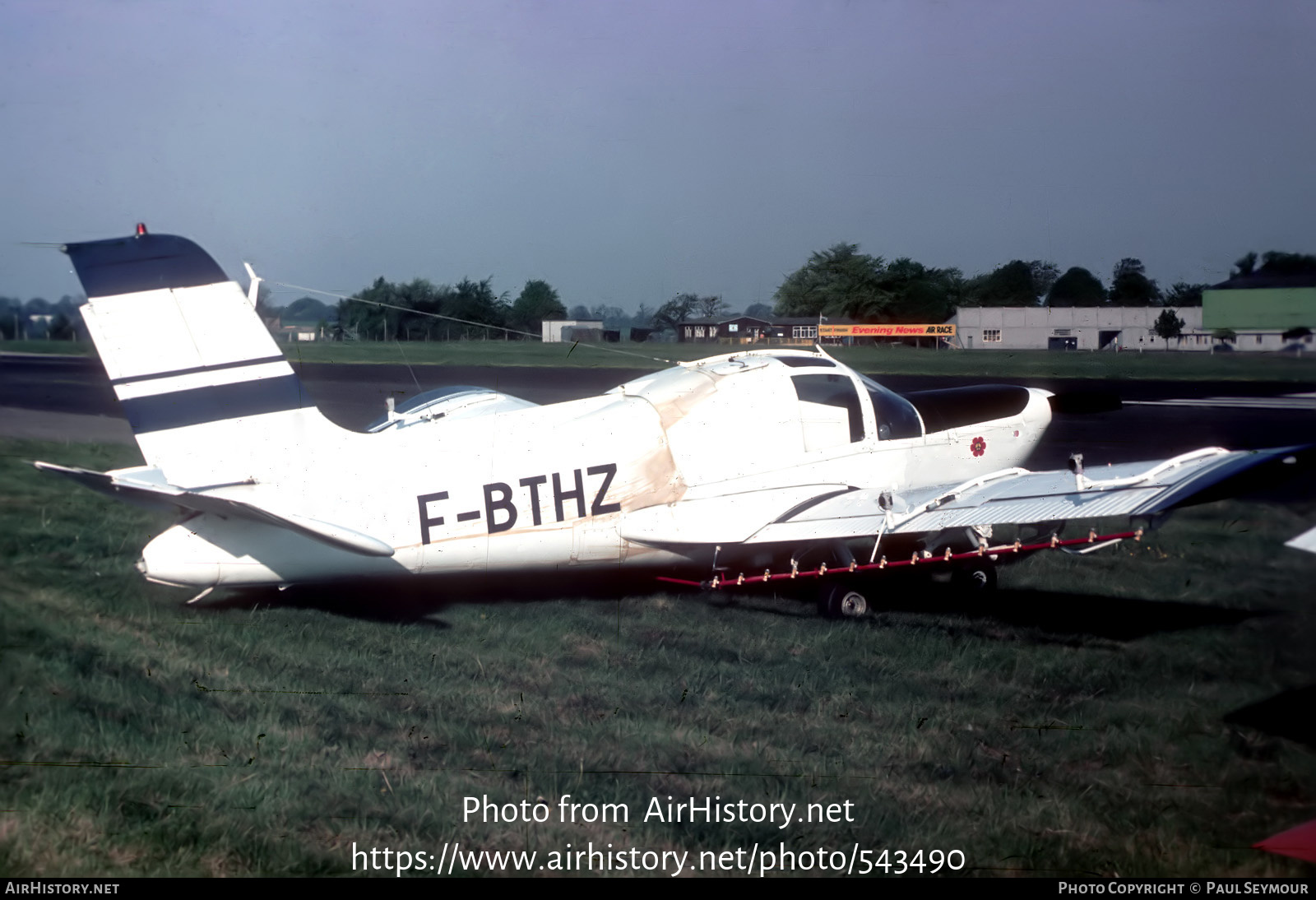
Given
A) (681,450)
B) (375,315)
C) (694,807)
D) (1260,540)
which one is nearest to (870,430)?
(681,450)

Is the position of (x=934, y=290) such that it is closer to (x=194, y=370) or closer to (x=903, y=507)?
(x=903, y=507)

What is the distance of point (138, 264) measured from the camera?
17.7ft

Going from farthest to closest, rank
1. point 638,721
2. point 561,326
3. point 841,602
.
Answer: point 841,602
point 561,326
point 638,721

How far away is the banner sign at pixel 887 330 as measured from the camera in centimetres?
773

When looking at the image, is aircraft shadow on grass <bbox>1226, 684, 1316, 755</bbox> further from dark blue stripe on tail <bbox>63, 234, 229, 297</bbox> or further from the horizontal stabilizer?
dark blue stripe on tail <bbox>63, 234, 229, 297</bbox>

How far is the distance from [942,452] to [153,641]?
19.0ft

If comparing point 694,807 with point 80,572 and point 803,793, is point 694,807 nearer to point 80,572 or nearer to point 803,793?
point 803,793

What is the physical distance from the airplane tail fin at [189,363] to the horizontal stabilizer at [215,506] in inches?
12.1

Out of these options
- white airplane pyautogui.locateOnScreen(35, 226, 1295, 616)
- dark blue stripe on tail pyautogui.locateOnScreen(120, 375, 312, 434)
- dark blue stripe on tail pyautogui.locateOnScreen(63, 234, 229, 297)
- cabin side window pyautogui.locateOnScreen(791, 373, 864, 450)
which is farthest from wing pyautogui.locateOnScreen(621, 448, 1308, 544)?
dark blue stripe on tail pyautogui.locateOnScreen(63, 234, 229, 297)

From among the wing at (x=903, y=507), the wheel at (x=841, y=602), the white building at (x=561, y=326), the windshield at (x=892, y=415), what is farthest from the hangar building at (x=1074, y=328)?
the white building at (x=561, y=326)

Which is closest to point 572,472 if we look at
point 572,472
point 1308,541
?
point 572,472

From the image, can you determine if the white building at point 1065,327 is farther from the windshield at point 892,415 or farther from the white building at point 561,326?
the white building at point 561,326

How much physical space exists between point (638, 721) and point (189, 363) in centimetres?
324

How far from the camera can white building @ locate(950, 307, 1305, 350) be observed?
661 cm
